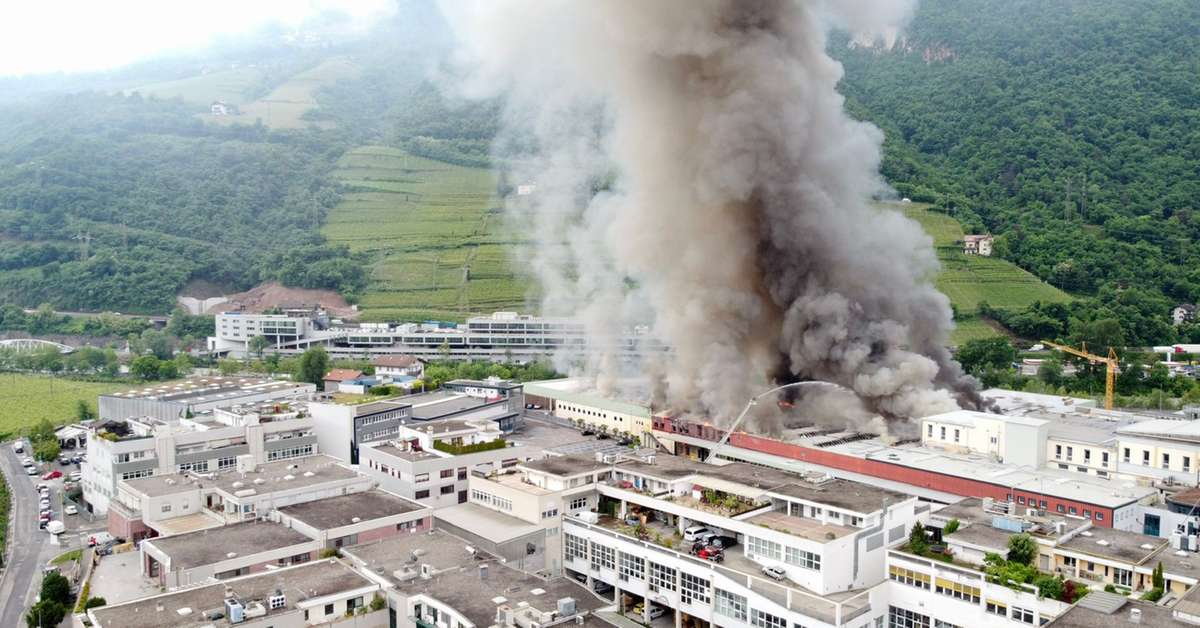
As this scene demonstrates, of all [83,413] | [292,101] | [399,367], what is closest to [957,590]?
[83,413]

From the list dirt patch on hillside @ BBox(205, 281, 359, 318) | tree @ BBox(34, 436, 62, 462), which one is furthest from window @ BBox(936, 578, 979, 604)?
dirt patch on hillside @ BBox(205, 281, 359, 318)

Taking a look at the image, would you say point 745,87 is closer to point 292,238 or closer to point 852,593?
point 852,593

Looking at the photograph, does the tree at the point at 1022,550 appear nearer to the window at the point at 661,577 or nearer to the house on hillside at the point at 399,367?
the window at the point at 661,577

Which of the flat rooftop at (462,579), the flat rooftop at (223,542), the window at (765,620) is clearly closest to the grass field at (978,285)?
the window at (765,620)

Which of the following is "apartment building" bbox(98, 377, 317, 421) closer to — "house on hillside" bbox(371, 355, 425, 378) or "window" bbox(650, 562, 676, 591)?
"house on hillside" bbox(371, 355, 425, 378)

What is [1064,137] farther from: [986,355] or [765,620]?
[765,620]
